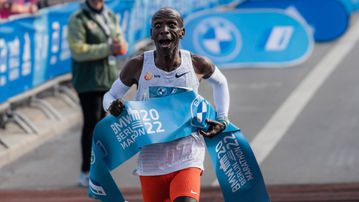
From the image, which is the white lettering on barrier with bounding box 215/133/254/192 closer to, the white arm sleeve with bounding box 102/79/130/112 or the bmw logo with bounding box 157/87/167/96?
the bmw logo with bounding box 157/87/167/96

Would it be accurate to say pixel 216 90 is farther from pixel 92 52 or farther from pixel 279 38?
pixel 279 38

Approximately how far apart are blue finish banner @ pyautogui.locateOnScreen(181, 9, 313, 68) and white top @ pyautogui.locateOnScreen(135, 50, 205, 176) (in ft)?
37.9

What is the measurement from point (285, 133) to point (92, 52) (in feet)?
12.7

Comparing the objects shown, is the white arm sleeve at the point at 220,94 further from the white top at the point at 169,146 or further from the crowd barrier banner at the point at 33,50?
the crowd barrier banner at the point at 33,50

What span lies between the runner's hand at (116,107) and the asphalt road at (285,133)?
176 inches

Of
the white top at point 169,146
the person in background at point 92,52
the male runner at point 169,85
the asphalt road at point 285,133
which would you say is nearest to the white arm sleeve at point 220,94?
the male runner at point 169,85

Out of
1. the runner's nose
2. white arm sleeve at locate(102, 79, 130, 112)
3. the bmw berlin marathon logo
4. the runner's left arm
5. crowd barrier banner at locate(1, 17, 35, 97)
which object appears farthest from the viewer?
the bmw berlin marathon logo

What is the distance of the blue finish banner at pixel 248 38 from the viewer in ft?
58.2

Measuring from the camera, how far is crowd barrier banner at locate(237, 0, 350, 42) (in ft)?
69.8

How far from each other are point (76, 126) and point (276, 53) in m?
5.58

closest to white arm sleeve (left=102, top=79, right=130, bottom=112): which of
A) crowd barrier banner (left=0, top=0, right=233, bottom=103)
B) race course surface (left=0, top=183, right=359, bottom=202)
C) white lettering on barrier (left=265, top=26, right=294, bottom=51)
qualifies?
race course surface (left=0, top=183, right=359, bottom=202)

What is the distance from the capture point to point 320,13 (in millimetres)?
21250

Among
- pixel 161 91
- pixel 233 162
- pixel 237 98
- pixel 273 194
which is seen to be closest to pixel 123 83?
pixel 161 91

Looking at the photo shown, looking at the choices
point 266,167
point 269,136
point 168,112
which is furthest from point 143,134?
point 269,136
